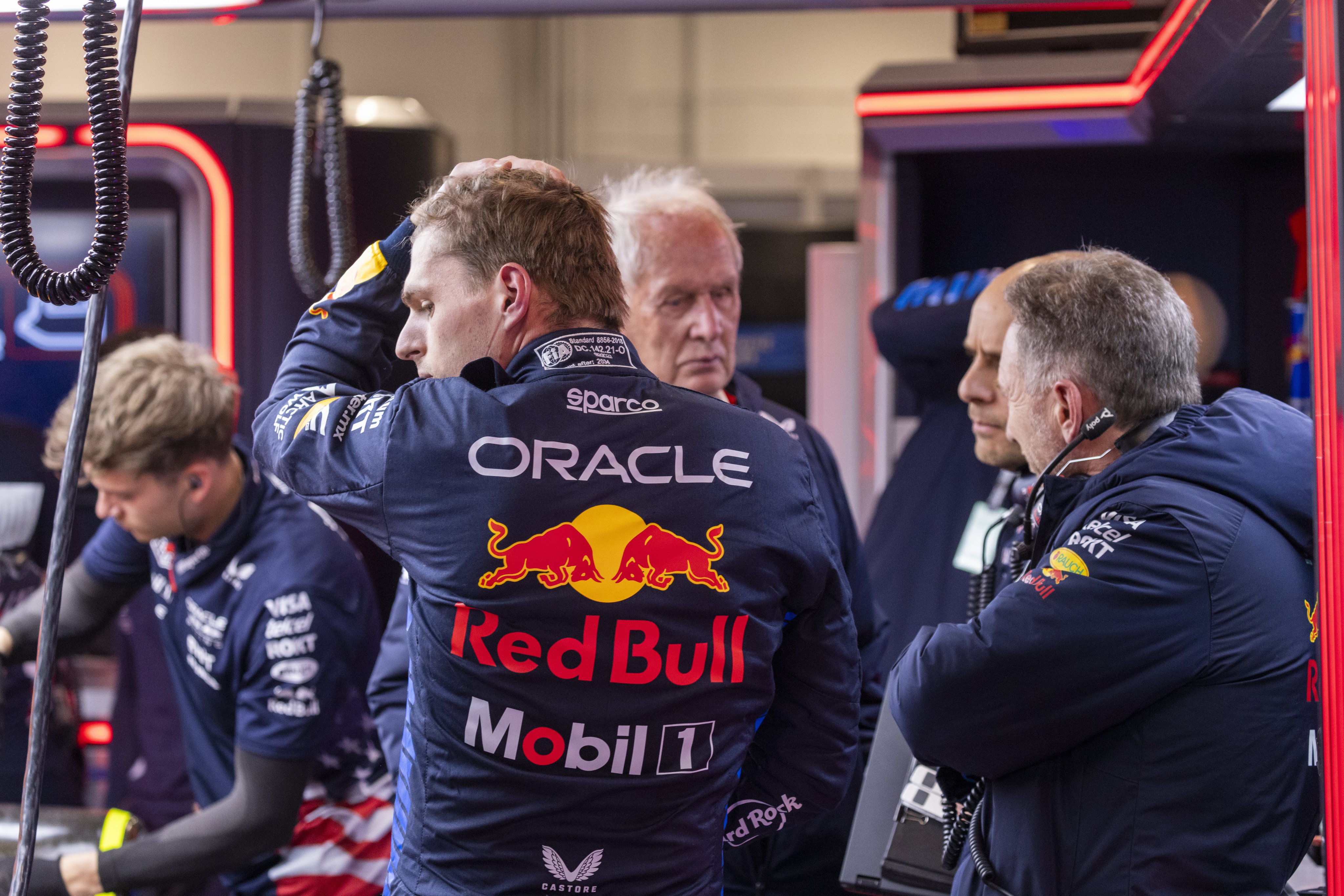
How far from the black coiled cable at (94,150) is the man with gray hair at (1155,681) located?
97 cm

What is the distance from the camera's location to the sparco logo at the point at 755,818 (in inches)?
58.2

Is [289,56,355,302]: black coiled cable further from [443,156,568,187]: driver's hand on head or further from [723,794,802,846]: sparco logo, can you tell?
[723,794,802,846]: sparco logo

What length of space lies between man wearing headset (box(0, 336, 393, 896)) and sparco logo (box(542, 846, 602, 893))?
852mm

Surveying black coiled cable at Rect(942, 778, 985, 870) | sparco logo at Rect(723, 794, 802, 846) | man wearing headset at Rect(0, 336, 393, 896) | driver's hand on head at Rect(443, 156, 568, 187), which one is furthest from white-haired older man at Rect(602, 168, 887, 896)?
man wearing headset at Rect(0, 336, 393, 896)

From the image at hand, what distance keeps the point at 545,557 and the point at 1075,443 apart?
0.67 m

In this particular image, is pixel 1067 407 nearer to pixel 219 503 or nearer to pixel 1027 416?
pixel 1027 416

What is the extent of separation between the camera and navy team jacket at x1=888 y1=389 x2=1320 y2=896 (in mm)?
1322

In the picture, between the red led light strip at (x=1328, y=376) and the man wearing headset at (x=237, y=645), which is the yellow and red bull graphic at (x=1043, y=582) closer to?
the red led light strip at (x=1328, y=376)

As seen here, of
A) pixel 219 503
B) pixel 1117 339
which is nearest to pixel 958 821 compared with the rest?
pixel 1117 339

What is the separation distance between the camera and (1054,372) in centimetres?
153

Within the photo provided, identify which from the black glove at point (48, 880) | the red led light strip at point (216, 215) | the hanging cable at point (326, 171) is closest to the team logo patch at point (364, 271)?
the hanging cable at point (326, 171)

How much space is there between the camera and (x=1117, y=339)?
58.7 inches

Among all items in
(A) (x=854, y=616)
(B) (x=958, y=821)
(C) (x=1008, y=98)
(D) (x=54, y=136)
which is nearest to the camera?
(B) (x=958, y=821)

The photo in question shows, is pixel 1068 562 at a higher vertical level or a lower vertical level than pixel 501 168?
lower
